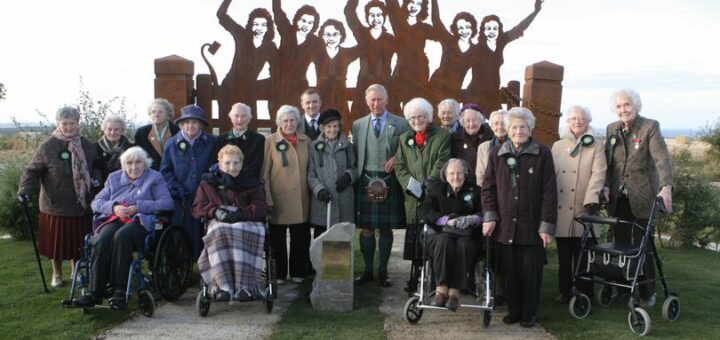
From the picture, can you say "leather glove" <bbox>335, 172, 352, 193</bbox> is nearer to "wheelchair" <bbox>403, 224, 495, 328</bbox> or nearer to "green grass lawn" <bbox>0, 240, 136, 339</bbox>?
"wheelchair" <bbox>403, 224, 495, 328</bbox>

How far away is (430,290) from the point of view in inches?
169

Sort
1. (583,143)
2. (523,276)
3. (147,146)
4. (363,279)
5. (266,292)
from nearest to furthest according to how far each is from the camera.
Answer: (523,276) → (266,292) → (583,143) → (147,146) → (363,279)

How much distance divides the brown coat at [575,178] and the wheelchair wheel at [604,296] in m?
0.51

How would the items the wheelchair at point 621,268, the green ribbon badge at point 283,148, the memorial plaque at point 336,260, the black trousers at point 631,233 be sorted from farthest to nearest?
1. the green ribbon badge at point 283,148
2. the black trousers at point 631,233
3. the memorial plaque at point 336,260
4. the wheelchair at point 621,268

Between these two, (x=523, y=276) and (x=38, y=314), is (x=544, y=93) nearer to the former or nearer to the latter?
(x=523, y=276)

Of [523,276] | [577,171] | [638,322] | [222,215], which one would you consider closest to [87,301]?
[222,215]

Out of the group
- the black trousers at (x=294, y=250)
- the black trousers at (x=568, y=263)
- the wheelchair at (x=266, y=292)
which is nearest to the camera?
the wheelchair at (x=266, y=292)

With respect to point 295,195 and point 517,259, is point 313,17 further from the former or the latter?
point 517,259

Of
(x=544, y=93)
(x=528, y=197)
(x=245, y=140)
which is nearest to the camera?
(x=528, y=197)

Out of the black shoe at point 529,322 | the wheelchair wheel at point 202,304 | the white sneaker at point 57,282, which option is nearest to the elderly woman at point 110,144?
the white sneaker at point 57,282

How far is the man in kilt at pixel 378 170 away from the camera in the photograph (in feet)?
16.2

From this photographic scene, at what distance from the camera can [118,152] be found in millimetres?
4984

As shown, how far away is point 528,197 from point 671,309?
1367 mm

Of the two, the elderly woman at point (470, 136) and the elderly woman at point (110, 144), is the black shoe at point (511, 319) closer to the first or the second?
the elderly woman at point (470, 136)
